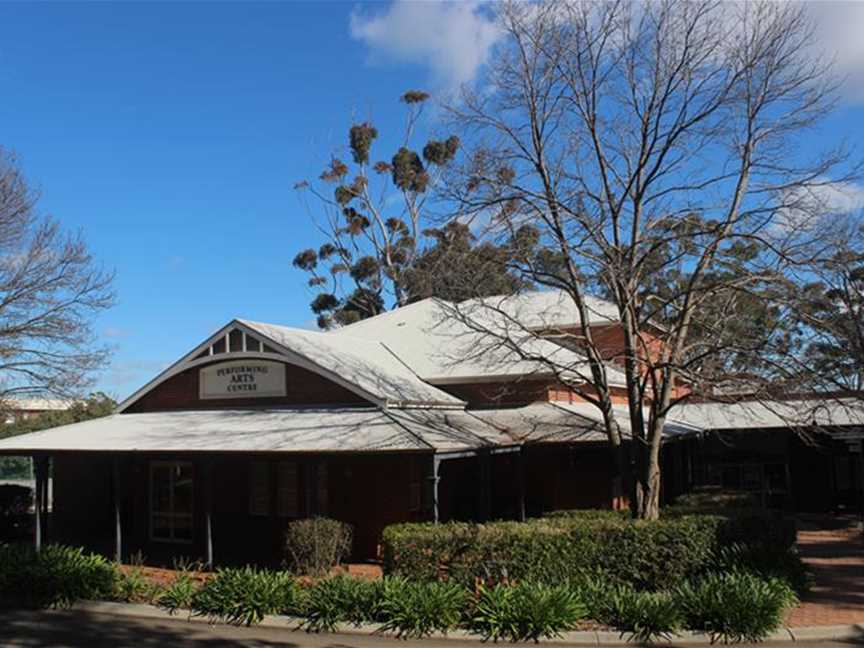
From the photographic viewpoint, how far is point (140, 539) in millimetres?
20703

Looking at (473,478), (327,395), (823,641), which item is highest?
(327,395)

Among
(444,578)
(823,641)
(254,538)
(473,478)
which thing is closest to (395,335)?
(473,478)

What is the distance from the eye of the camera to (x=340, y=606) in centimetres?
1158

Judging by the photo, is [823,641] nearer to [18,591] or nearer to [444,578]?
[444,578]

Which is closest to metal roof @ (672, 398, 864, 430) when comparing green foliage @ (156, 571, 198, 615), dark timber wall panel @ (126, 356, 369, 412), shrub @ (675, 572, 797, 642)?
dark timber wall panel @ (126, 356, 369, 412)

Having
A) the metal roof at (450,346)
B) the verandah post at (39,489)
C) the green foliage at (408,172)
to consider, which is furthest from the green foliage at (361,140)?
the verandah post at (39,489)

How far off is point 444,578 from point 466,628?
1524 mm

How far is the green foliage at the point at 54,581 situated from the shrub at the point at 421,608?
16.2 ft

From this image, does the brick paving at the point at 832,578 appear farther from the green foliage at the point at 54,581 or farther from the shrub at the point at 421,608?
the green foliage at the point at 54,581

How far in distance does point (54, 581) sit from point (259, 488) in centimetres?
635

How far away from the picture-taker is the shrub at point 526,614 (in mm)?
10727

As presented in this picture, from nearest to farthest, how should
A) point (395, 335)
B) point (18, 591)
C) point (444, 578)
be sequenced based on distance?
point (444, 578), point (18, 591), point (395, 335)

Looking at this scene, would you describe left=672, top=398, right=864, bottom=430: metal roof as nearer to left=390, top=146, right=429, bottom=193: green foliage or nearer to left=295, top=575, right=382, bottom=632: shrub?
left=295, top=575, right=382, bottom=632: shrub

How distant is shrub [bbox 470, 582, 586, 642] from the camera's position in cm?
1073
